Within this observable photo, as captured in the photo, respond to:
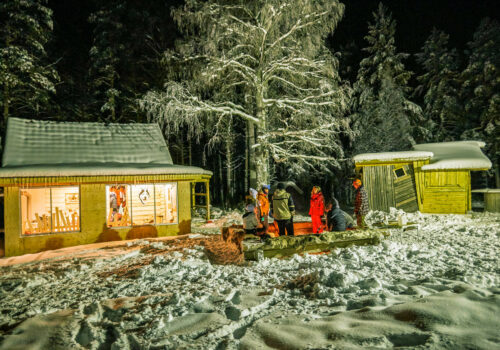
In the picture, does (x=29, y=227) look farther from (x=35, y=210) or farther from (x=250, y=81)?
(x=250, y=81)

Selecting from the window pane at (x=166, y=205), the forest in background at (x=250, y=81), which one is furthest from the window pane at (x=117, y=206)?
the forest in background at (x=250, y=81)

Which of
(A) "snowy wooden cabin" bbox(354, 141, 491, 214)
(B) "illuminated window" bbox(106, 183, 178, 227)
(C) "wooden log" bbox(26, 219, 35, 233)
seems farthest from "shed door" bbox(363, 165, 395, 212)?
(C) "wooden log" bbox(26, 219, 35, 233)

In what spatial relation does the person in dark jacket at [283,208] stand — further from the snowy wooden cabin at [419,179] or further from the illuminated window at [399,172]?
the illuminated window at [399,172]

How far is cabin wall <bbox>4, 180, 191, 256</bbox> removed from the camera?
998cm

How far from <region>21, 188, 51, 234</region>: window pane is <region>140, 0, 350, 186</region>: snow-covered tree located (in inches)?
198

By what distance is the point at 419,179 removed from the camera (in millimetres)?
14250

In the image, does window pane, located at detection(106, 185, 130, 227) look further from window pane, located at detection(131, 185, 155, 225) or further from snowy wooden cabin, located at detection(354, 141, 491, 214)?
snowy wooden cabin, located at detection(354, 141, 491, 214)

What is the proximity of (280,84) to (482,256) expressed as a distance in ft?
39.8

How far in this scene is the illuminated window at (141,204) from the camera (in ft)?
38.2

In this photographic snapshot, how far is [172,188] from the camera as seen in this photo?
41.5 feet

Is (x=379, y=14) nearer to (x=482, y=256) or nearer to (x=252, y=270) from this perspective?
(x=482, y=256)

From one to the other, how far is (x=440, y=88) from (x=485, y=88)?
360 centimetres

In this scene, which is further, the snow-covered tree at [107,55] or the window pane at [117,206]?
the snow-covered tree at [107,55]

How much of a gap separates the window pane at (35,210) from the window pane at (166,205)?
12.6ft
